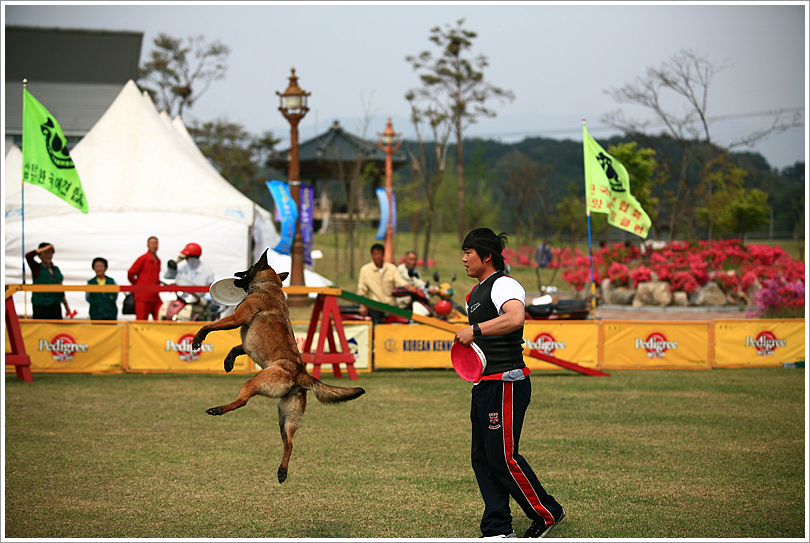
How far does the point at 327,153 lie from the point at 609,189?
3571 cm

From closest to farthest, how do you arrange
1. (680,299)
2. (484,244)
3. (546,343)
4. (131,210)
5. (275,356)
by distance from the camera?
(275,356), (484,244), (546,343), (131,210), (680,299)

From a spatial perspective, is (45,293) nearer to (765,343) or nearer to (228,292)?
(228,292)

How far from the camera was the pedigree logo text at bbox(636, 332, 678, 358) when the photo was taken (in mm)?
12344

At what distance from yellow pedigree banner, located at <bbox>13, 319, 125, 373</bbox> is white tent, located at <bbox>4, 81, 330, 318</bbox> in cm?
725

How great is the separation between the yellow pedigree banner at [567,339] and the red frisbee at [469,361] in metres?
7.97

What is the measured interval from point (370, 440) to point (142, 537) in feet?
10.3

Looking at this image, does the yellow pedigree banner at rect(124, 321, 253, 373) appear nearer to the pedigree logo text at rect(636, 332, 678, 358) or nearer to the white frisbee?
the pedigree logo text at rect(636, 332, 678, 358)

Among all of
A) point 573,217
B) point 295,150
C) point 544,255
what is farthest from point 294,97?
point 573,217

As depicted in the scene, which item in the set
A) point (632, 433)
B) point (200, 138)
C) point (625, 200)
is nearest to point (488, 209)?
point (200, 138)

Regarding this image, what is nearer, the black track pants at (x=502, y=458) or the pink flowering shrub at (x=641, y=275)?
the black track pants at (x=502, y=458)

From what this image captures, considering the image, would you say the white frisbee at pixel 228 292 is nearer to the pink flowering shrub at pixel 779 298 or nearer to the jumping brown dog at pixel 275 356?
the jumping brown dog at pixel 275 356

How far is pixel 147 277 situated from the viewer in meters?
13.3

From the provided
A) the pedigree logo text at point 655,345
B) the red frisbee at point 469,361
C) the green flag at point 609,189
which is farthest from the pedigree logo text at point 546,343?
the red frisbee at point 469,361

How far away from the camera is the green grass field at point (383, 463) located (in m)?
4.78
